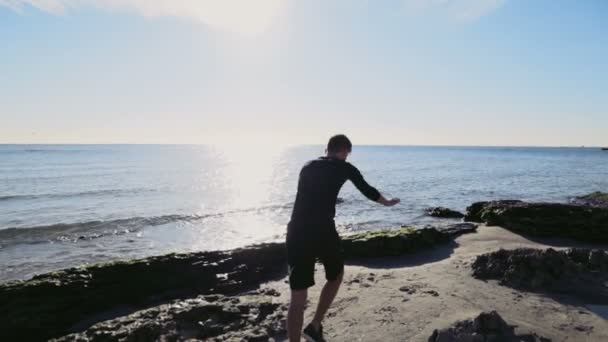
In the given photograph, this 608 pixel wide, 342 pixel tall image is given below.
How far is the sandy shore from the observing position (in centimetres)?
497

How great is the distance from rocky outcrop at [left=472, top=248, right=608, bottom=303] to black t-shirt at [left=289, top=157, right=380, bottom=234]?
11.8 feet

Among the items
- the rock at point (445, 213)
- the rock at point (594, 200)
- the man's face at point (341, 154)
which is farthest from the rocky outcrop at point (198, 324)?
the rock at point (594, 200)

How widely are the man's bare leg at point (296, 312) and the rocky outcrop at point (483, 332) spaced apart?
5.00 ft

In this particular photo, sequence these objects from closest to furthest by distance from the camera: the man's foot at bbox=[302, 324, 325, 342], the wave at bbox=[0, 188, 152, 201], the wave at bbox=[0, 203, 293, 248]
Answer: the man's foot at bbox=[302, 324, 325, 342], the wave at bbox=[0, 203, 293, 248], the wave at bbox=[0, 188, 152, 201]

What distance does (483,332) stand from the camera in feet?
14.8

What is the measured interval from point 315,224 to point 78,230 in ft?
50.8


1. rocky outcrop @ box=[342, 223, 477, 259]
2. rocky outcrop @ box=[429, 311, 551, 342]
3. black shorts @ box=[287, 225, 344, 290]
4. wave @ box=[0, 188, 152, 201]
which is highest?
black shorts @ box=[287, 225, 344, 290]

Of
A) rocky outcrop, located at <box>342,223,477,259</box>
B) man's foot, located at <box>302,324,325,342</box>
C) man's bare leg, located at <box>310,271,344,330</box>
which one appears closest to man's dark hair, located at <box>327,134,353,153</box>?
man's bare leg, located at <box>310,271,344,330</box>

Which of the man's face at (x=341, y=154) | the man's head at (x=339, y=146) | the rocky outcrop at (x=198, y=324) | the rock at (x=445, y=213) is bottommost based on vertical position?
the rock at (x=445, y=213)

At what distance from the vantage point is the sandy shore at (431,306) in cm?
497

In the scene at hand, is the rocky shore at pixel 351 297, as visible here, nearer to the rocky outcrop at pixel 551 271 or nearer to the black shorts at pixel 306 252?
the rocky outcrop at pixel 551 271

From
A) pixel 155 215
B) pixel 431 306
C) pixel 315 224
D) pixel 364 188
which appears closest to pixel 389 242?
pixel 431 306

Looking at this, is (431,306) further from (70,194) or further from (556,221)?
(70,194)

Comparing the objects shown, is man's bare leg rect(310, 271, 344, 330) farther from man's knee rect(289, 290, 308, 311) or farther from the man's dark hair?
the man's dark hair
